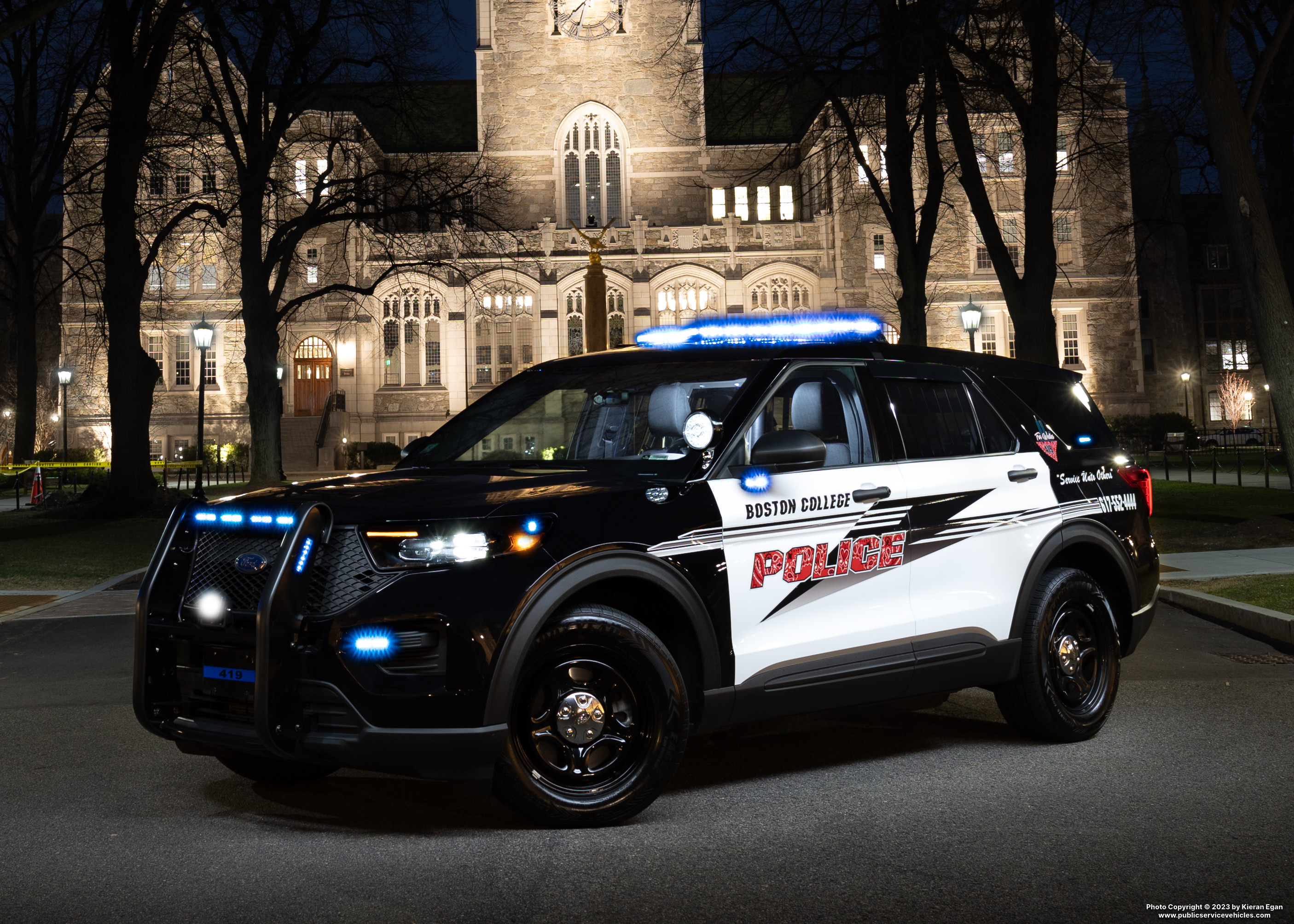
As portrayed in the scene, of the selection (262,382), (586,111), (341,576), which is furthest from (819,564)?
(586,111)

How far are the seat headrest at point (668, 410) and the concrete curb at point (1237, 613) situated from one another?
6460mm

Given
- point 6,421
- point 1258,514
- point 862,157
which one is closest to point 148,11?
point 862,157

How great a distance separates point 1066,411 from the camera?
284 inches

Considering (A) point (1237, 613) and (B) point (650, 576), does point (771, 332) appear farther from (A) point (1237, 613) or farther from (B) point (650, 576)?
(A) point (1237, 613)

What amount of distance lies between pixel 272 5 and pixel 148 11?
7.51 feet

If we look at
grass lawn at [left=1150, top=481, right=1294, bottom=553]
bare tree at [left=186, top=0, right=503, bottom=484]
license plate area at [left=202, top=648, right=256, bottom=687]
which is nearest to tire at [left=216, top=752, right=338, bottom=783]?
license plate area at [left=202, top=648, right=256, bottom=687]

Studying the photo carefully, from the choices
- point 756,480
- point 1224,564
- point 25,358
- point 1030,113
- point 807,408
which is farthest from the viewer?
point 25,358

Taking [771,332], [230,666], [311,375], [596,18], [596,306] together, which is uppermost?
[596,18]

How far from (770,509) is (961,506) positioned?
4.10 ft

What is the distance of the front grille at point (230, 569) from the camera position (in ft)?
15.7

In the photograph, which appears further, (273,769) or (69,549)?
(69,549)

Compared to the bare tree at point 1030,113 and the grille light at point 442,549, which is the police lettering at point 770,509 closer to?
the grille light at point 442,549

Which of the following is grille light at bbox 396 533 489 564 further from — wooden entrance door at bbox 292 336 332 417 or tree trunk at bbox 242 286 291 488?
wooden entrance door at bbox 292 336 332 417

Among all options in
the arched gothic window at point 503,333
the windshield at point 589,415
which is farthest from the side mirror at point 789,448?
the arched gothic window at point 503,333
